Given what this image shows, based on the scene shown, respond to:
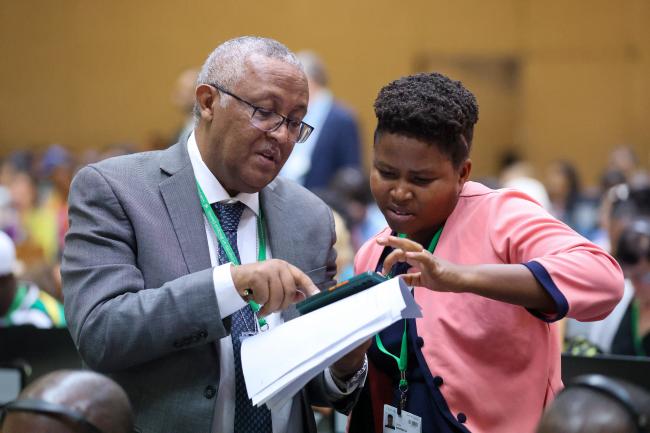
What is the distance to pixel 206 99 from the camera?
248 cm

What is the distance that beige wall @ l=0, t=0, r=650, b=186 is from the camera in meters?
12.8

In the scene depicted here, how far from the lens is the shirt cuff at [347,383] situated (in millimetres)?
2326

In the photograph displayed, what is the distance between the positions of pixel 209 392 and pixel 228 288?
0.30 meters

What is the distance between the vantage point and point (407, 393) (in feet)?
7.29

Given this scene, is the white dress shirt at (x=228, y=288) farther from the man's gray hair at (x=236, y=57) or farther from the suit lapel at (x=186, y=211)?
the man's gray hair at (x=236, y=57)

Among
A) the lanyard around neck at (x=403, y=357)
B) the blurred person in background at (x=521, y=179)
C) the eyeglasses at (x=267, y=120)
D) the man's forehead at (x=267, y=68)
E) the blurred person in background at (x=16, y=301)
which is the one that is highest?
the man's forehead at (x=267, y=68)

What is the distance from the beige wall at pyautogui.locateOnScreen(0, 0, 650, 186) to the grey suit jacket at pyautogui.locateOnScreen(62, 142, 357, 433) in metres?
10.3

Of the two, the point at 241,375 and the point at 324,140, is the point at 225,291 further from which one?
the point at 324,140

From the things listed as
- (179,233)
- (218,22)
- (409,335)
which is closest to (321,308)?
(409,335)

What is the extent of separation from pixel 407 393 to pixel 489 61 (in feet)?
37.6

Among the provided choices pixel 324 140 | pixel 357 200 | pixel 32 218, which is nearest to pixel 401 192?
pixel 357 200

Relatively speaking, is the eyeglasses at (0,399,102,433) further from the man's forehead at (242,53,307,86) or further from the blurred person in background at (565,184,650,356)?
the blurred person in background at (565,184,650,356)

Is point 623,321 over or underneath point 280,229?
underneath

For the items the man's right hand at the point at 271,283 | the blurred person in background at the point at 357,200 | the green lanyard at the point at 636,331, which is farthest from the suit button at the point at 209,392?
the blurred person in background at the point at 357,200
